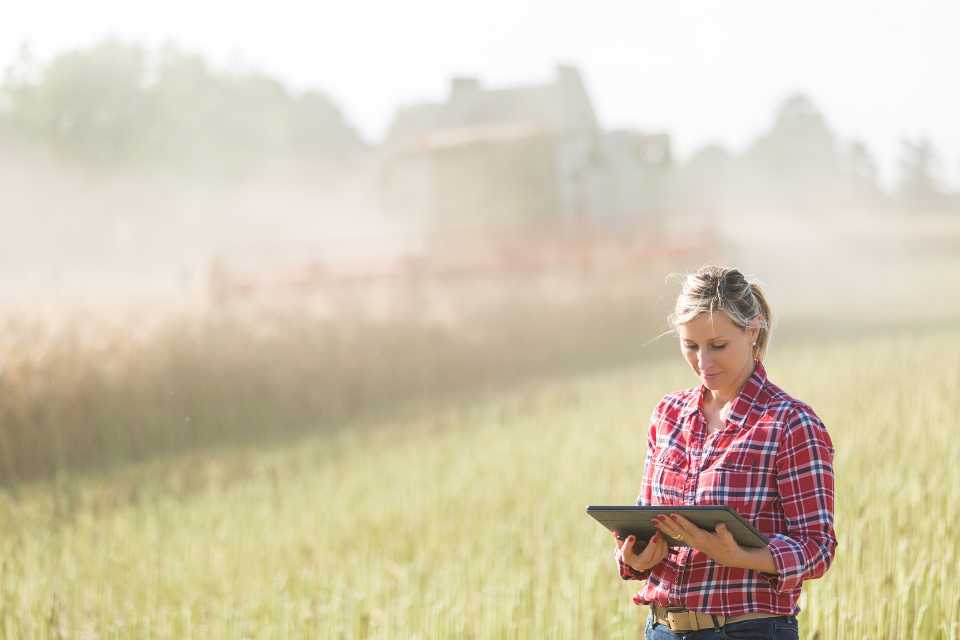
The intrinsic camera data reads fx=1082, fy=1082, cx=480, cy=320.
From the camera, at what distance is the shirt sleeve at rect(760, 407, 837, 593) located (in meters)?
2.17

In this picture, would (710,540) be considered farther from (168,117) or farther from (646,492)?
(168,117)

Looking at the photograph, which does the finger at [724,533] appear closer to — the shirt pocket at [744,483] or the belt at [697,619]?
the shirt pocket at [744,483]

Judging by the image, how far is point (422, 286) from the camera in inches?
537

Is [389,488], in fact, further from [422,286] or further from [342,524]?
[422,286]

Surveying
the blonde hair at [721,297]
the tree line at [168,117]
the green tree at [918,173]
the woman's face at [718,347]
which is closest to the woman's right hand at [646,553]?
the woman's face at [718,347]

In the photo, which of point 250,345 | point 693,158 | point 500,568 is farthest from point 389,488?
point 693,158

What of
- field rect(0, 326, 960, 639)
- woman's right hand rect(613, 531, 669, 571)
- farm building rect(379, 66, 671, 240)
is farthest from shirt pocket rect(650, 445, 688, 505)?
farm building rect(379, 66, 671, 240)

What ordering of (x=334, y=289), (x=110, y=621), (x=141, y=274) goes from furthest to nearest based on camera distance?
(x=141, y=274) → (x=334, y=289) → (x=110, y=621)

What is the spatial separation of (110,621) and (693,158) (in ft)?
274

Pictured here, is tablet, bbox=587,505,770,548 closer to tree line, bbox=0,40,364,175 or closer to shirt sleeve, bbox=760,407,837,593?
shirt sleeve, bbox=760,407,837,593

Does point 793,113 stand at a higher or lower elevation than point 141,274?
higher

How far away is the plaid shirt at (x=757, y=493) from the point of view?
2.19 meters

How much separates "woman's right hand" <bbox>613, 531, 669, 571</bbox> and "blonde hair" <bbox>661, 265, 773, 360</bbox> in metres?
0.46

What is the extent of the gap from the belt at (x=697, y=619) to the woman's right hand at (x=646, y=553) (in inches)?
4.6
